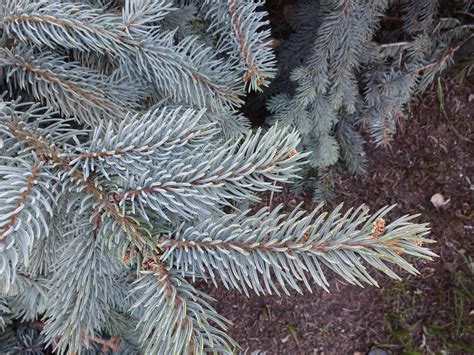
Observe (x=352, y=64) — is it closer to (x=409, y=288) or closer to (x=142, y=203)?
(x=142, y=203)

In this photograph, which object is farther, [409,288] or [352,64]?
[409,288]

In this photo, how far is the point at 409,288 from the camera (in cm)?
219

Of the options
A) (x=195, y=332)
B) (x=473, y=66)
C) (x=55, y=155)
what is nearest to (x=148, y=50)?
(x=55, y=155)

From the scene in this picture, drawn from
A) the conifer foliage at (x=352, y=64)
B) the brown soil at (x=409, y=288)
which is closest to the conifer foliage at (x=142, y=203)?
the conifer foliage at (x=352, y=64)

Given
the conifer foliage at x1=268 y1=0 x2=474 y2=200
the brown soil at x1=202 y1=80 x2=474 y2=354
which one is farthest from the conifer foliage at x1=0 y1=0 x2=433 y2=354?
the brown soil at x1=202 y1=80 x2=474 y2=354

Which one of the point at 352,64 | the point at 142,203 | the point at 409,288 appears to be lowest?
the point at 409,288

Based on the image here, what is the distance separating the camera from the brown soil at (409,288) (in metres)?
2.16

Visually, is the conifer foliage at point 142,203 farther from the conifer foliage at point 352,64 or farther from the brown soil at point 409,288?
the brown soil at point 409,288

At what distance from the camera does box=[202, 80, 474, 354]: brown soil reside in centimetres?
216

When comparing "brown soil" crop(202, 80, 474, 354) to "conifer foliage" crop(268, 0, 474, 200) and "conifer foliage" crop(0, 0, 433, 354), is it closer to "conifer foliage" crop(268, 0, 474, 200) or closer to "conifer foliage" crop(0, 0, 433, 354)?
"conifer foliage" crop(268, 0, 474, 200)

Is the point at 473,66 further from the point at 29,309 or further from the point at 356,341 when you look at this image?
the point at 29,309

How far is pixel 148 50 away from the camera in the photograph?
0.98m

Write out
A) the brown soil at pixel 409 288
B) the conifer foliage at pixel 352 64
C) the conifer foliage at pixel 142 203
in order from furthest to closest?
the brown soil at pixel 409 288, the conifer foliage at pixel 352 64, the conifer foliage at pixel 142 203

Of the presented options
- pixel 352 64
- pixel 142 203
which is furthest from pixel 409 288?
pixel 142 203
